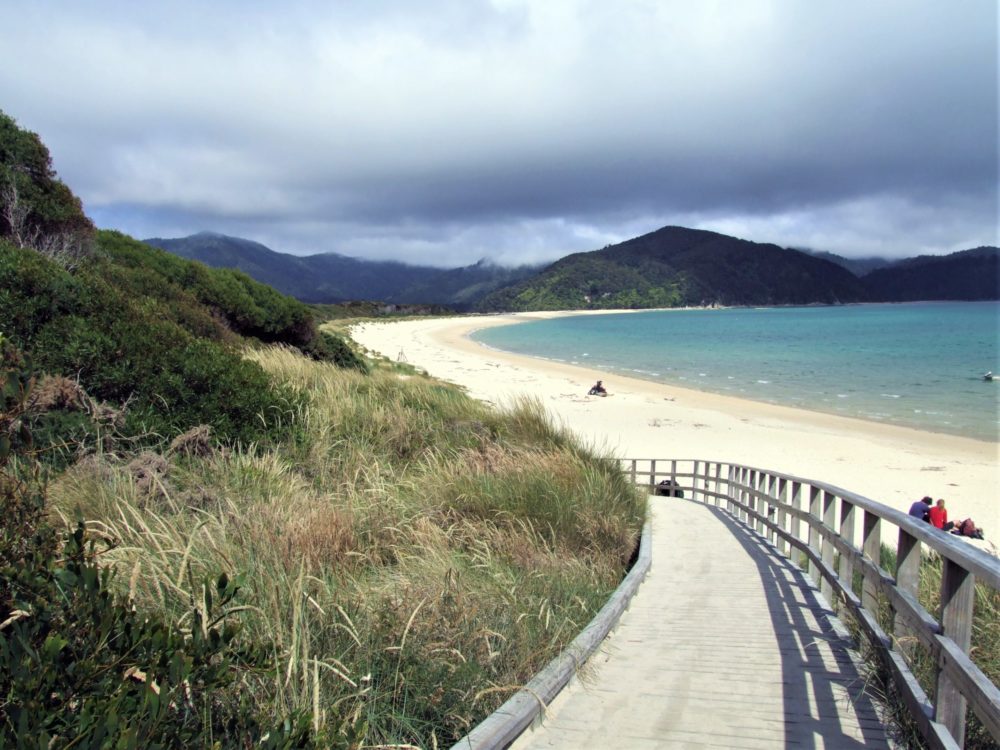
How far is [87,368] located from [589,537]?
492 centimetres

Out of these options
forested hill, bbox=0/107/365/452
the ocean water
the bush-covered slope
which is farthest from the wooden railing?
the ocean water

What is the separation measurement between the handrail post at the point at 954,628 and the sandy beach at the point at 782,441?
21.5 ft

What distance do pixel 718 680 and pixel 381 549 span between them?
2344mm

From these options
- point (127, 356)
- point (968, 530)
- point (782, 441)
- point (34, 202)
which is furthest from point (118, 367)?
point (782, 441)

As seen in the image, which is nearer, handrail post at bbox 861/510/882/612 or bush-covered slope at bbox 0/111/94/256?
handrail post at bbox 861/510/882/612

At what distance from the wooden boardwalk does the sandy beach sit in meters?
4.25

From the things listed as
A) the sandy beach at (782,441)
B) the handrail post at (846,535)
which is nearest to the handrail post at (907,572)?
the handrail post at (846,535)

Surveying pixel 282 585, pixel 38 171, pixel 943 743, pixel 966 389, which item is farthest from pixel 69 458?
pixel 966 389

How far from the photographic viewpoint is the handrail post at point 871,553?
12.6 ft

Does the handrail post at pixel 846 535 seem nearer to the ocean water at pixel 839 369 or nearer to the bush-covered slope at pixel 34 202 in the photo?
the bush-covered slope at pixel 34 202

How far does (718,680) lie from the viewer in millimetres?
3637

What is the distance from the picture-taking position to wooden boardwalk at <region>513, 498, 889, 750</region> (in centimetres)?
303

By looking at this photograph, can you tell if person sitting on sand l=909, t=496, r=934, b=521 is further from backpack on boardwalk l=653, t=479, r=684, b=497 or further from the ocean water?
the ocean water

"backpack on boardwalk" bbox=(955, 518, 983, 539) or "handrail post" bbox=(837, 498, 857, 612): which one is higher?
"handrail post" bbox=(837, 498, 857, 612)
